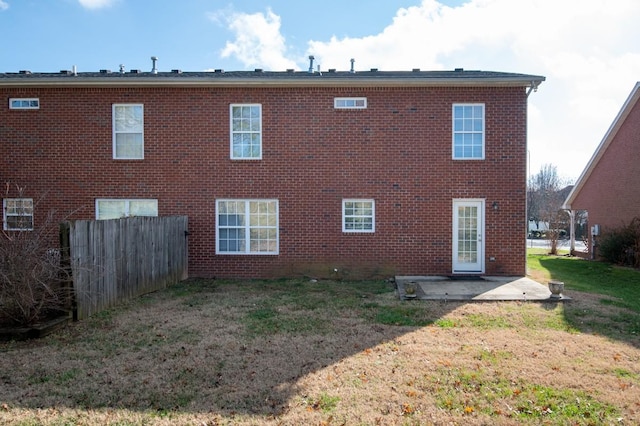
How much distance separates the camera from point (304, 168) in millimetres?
11938

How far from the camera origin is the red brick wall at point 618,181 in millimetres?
16797

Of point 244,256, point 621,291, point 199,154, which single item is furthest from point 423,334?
point 199,154

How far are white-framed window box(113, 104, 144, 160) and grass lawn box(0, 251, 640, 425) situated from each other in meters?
5.16

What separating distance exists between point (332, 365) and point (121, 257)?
5.73 meters

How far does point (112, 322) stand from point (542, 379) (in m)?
6.83

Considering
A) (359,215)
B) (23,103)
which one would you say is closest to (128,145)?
(23,103)

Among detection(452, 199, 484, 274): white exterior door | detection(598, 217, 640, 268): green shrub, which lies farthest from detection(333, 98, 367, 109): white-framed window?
detection(598, 217, 640, 268): green shrub

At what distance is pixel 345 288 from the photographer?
34.6ft

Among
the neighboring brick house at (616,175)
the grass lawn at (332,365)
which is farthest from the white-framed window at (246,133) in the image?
the neighboring brick house at (616,175)

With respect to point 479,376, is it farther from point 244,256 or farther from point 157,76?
point 157,76

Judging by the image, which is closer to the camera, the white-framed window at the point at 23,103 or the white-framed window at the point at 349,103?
the white-framed window at the point at 349,103

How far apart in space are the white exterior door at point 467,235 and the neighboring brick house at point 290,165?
0.03 metres

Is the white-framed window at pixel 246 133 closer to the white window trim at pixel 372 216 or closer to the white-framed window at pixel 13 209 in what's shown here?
the white window trim at pixel 372 216

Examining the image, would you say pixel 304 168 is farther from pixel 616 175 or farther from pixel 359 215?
pixel 616 175
